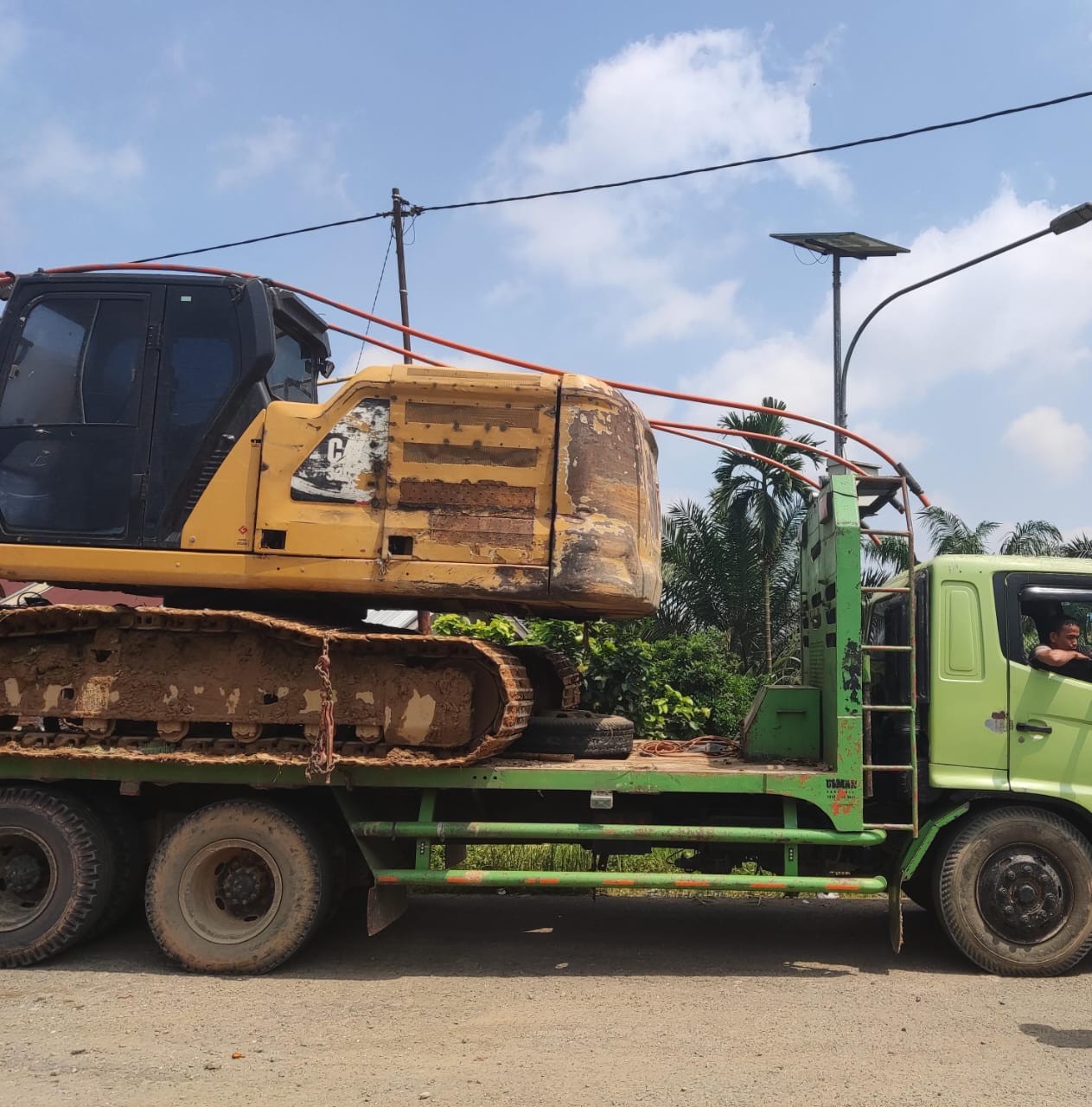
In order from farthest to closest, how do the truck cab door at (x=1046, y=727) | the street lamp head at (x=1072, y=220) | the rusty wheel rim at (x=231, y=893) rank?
the street lamp head at (x=1072, y=220) → the truck cab door at (x=1046, y=727) → the rusty wheel rim at (x=231, y=893)

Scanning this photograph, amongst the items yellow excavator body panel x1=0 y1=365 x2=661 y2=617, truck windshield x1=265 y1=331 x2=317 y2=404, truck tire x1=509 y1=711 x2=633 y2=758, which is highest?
truck windshield x1=265 y1=331 x2=317 y2=404

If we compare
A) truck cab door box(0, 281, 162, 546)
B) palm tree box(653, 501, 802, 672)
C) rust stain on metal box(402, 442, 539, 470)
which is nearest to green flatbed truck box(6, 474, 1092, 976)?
truck cab door box(0, 281, 162, 546)

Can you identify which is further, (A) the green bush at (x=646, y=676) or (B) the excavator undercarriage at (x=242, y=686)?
(A) the green bush at (x=646, y=676)

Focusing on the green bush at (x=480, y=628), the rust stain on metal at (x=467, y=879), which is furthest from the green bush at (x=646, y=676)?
the rust stain on metal at (x=467, y=879)

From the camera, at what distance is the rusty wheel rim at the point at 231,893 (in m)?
6.00

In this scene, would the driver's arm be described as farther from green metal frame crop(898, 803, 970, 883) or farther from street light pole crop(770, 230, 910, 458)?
street light pole crop(770, 230, 910, 458)

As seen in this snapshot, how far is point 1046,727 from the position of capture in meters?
6.14

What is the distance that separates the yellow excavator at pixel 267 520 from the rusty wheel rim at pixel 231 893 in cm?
69

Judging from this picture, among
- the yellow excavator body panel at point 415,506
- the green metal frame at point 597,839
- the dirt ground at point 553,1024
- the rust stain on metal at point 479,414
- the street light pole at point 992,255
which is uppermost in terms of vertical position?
the street light pole at point 992,255

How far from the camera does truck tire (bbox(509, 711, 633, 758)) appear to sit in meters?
6.44

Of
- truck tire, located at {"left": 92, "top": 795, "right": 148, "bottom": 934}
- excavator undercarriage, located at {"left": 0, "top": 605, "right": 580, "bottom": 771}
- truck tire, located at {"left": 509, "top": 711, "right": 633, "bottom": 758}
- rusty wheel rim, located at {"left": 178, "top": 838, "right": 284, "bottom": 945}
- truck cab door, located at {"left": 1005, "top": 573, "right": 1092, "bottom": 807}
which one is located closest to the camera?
excavator undercarriage, located at {"left": 0, "top": 605, "right": 580, "bottom": 771}

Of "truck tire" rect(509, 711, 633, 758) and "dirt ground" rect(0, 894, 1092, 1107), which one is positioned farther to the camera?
"truck tire" rect(509, 711, 633, 758)

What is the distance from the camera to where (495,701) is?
5934 millimetres

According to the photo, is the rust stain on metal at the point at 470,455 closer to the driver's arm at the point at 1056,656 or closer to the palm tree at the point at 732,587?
the driver's arm at the point at 1056,656
